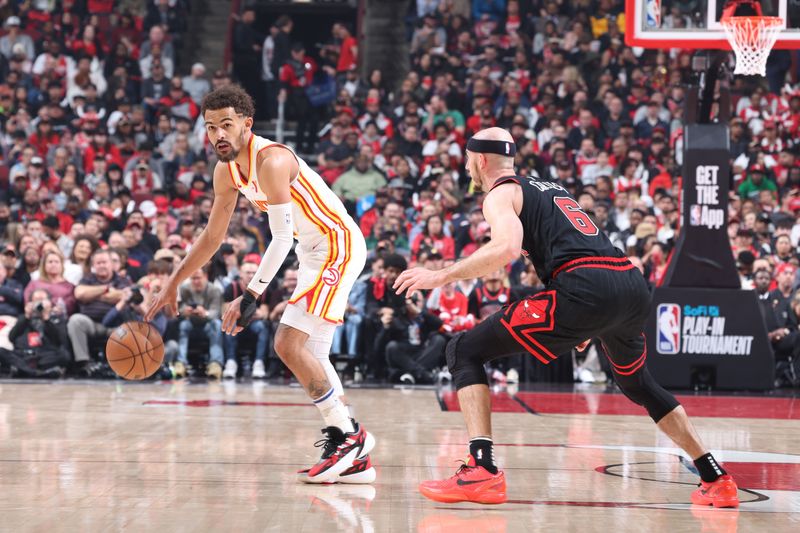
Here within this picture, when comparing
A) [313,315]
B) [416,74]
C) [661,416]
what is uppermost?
[416,74]

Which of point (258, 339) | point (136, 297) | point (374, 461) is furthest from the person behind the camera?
point (258, 339)

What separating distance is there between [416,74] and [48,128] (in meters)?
5.84

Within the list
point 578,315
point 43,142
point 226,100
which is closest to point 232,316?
point 226,100

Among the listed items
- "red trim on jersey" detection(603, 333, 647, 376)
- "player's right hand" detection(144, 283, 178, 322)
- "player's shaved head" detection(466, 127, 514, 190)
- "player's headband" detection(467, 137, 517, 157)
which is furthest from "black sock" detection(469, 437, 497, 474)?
"player's right hand" detection(144, 283, 178, 322)

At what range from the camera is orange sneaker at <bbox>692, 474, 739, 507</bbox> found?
5.04 metres

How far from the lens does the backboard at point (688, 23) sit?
425 inches

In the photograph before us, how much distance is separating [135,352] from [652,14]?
21.9 ft

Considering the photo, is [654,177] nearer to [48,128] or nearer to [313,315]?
[48,128]

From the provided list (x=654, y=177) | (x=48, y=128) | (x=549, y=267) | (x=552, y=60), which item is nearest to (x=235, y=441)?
(x=549, y=267)

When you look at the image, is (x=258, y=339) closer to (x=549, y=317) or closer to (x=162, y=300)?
(x=162, y=300)

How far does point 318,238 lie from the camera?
19.8 feet

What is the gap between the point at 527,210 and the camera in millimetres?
5207

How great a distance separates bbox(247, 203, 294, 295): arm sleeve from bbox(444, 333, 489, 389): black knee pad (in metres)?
1.04

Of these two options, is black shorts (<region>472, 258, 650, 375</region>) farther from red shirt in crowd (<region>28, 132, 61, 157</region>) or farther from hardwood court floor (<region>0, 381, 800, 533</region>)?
red shirt in crowd (<region>28, 132, 61, 157</region>)
